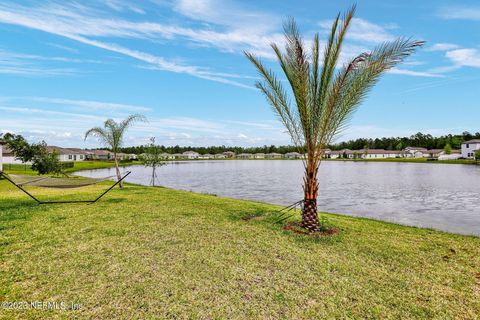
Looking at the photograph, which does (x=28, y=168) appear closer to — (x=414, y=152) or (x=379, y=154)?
(x=379, y=154)

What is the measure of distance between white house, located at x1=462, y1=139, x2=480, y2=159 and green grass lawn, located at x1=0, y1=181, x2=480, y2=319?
8842 cm

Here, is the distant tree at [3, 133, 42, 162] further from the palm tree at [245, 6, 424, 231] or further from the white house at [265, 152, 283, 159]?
the white house at [265, 152, 283, 159]

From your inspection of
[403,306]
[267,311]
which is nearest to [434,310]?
[403,306]

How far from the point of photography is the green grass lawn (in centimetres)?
356

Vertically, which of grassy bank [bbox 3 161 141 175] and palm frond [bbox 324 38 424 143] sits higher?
palm frond [bbox 324 38 424 143]

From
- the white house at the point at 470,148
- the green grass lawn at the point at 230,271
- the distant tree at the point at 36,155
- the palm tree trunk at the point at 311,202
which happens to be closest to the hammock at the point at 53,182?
the green grass lawn at the point at 230,271

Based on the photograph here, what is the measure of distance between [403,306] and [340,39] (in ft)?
19.1

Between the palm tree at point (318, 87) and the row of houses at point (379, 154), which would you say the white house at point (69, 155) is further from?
the palm tree at point (318, 87)

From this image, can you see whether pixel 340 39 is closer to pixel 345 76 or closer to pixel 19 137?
pixel 345 76

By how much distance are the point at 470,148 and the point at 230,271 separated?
96.5 metres

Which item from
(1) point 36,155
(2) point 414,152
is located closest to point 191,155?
(2) point 414,152

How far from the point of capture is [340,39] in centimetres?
673

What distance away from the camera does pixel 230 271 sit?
463 cm

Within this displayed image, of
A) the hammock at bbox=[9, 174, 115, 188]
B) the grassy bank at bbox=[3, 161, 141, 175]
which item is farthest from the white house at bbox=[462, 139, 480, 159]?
the hammock at bbox=[9, 174, 115, 188]
